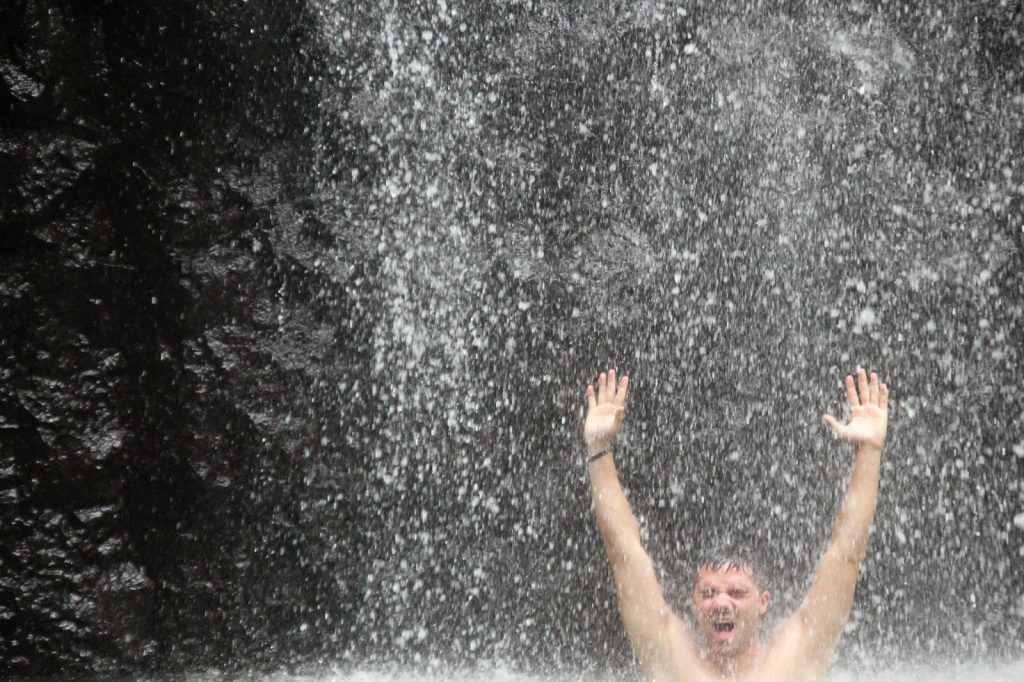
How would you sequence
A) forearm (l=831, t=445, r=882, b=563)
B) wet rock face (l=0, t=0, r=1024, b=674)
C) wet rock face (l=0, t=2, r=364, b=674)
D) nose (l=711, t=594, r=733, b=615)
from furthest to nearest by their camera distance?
wet rock face (l=0, t=0, r=1024, b=674) → wet rock face (l=0, t=2, r=364, b=674) → nose (l=711, t=594, r=733, b=615) → forearm (l=831, t=445, r=882, b=563)

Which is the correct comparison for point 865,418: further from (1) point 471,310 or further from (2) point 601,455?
(1) point 471,310

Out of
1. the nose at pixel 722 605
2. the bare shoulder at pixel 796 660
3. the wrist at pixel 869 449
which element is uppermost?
the wrist at pixel 869 449

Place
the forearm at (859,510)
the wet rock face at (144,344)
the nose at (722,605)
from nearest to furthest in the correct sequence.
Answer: the forearm at (859,510)
the nose at (722,605)
the wet rock face at (144,344)

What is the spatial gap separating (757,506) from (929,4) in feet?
9.50

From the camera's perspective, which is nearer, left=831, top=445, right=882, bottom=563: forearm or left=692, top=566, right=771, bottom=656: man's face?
left=831, top=445, right=882, bottom=563: forearm

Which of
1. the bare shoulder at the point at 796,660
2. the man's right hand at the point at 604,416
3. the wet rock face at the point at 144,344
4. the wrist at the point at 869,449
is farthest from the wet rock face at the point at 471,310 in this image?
the wrist at the point at 869,449

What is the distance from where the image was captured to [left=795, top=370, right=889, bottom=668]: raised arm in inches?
128

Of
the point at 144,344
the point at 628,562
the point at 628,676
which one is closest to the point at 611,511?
the point at 628,562

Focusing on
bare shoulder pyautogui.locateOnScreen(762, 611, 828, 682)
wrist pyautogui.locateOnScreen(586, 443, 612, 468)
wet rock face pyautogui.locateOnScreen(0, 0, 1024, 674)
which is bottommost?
bare shoulder pyautogui.locateOnScreen(762, 611, 828, 682)

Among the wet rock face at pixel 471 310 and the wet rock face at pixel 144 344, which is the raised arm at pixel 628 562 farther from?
the wet rock face at pixel 144 344

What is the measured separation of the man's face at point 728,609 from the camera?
11.2ft

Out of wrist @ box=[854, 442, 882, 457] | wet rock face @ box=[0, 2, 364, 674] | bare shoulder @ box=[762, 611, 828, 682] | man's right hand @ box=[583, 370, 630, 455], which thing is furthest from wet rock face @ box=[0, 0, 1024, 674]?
wrist @ box=[854, 442, 882, 457]

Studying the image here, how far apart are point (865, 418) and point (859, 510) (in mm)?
314

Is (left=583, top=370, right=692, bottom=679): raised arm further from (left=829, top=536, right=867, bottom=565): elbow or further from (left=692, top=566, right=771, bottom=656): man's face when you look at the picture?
(left=829, top=536, right=867, bottom=565): elbow
